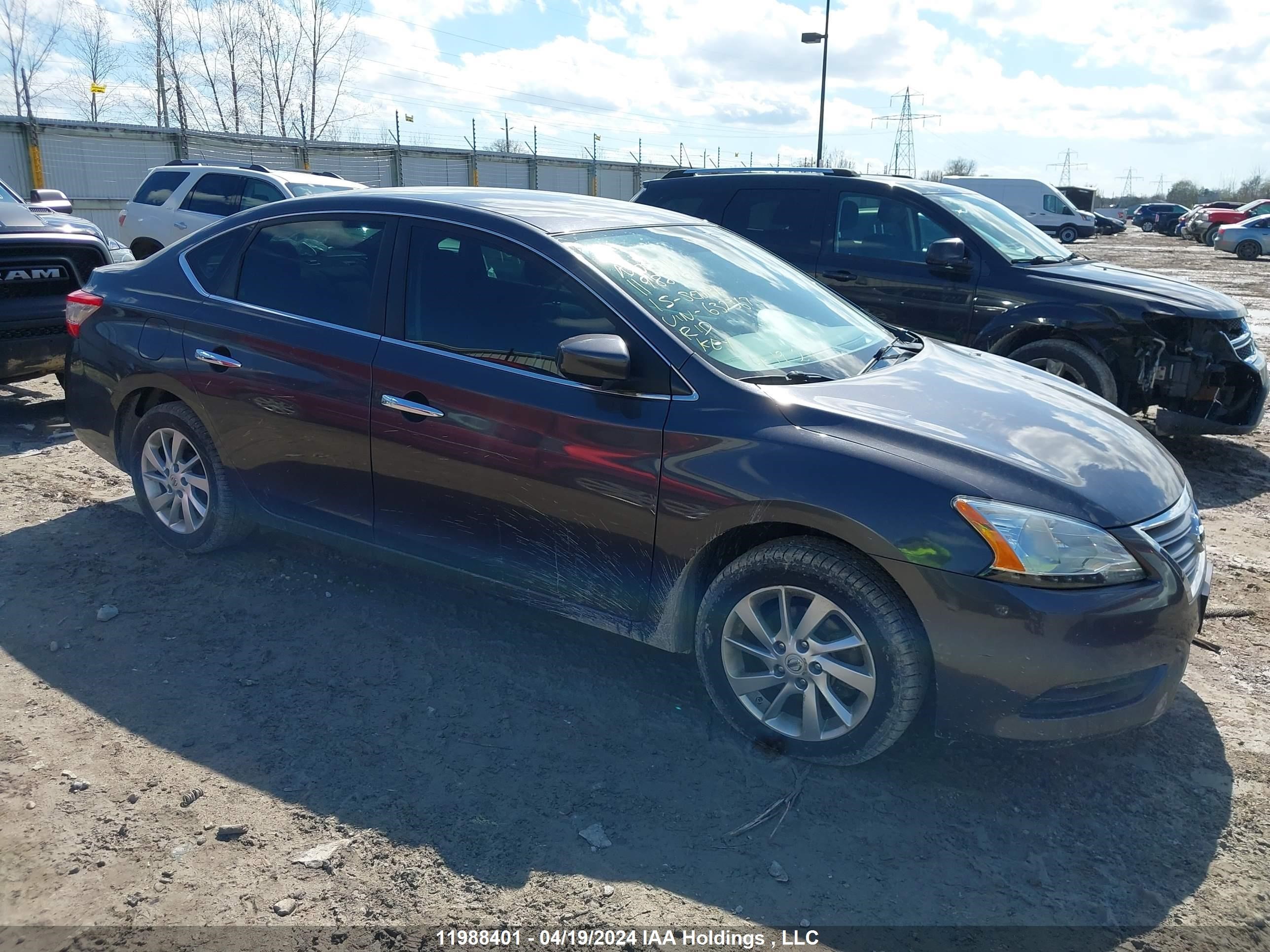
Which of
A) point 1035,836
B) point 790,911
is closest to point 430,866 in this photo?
point 790,911

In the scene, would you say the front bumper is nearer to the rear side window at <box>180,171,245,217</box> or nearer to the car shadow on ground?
the car shadow on ground

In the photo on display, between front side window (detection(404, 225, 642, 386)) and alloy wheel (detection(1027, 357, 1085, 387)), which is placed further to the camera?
alloy wheel (detection(1027, 357, 1085, 387))

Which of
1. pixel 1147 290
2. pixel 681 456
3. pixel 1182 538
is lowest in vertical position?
pixel 1182 538

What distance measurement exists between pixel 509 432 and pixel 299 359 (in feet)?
3.75

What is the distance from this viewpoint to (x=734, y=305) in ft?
12.6

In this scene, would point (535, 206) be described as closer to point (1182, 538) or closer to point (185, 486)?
point (185, 486)

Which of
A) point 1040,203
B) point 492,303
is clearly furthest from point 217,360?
point 1040,203

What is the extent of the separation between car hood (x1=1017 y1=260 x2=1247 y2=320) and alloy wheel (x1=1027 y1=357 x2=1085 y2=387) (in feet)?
1.52

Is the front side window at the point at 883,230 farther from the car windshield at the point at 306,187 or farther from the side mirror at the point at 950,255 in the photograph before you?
the car windshield at the point at 306,187

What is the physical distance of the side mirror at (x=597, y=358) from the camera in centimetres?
325

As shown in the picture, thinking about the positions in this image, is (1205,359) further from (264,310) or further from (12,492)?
(12,492)

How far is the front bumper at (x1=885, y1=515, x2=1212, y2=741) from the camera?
2822mm

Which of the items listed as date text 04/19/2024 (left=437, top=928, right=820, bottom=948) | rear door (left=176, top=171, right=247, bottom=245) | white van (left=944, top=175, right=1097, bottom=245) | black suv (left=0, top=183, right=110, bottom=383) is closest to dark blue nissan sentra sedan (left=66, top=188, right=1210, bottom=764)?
date text 04/19/2024 (left=437, top=928, right=820, bottom=948)

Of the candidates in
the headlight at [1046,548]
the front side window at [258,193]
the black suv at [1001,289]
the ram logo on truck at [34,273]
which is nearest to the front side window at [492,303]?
the headlight at [1046,548]
